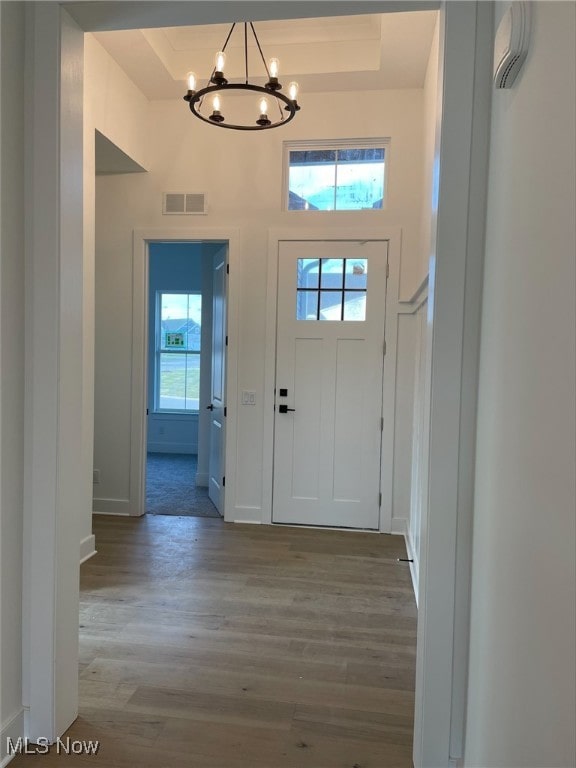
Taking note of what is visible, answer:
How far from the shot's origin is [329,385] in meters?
4.41

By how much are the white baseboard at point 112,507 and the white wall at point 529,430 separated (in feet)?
11.8

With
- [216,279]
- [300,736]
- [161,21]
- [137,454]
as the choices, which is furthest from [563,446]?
[216,279]

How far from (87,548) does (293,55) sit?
3.87m

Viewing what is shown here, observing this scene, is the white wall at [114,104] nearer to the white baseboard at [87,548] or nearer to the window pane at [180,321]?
the white baseboard at [87,548]

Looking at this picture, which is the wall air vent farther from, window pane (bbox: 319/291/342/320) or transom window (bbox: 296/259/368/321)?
window pane (bbox: 319/291/342/320)

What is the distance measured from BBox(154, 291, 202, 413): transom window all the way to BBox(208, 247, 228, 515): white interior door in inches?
116

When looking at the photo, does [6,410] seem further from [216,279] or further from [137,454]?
[216,279]

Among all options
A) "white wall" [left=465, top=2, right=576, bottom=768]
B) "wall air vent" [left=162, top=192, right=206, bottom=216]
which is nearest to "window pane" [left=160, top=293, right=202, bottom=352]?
"wall air vent" [left=162, top=192, right=206, bottom=216]

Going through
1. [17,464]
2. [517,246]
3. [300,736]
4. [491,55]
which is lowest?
[300,736]

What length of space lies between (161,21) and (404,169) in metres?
2.78

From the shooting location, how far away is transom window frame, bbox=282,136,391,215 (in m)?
4.25

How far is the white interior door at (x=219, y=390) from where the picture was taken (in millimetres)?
4680

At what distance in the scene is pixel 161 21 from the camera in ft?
5.90

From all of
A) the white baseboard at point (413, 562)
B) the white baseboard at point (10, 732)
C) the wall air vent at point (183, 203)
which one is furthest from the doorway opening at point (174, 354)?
the white baseboard at point (10, 732)
